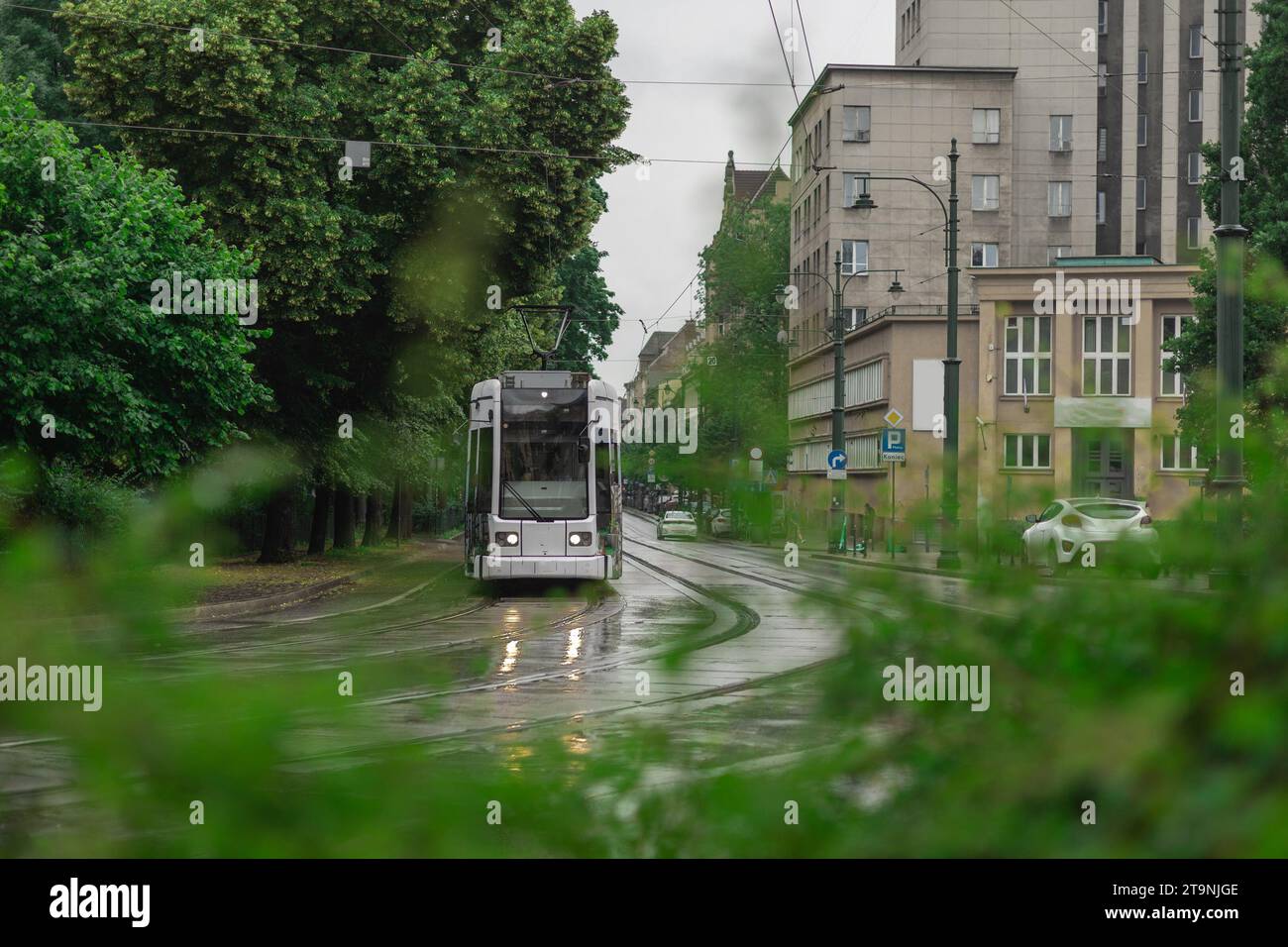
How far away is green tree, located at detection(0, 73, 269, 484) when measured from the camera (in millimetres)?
17609

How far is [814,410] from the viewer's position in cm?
6756

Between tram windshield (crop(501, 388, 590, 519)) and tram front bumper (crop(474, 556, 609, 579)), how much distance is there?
70 centimetres

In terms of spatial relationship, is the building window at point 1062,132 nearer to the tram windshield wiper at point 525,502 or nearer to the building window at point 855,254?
the building window at point 855,254

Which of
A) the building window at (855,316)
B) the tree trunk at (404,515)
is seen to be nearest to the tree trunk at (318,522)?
the tree trunk at (404,515)

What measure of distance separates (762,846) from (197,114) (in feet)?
83.5

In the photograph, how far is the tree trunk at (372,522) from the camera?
4556cm

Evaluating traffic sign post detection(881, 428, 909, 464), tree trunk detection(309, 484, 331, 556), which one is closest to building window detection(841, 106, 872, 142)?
traffic sign post detection(881, 428, 909, 464)

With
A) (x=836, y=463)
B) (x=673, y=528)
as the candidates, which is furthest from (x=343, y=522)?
(x=673, y=528)

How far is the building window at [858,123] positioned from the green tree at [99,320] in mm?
45723
